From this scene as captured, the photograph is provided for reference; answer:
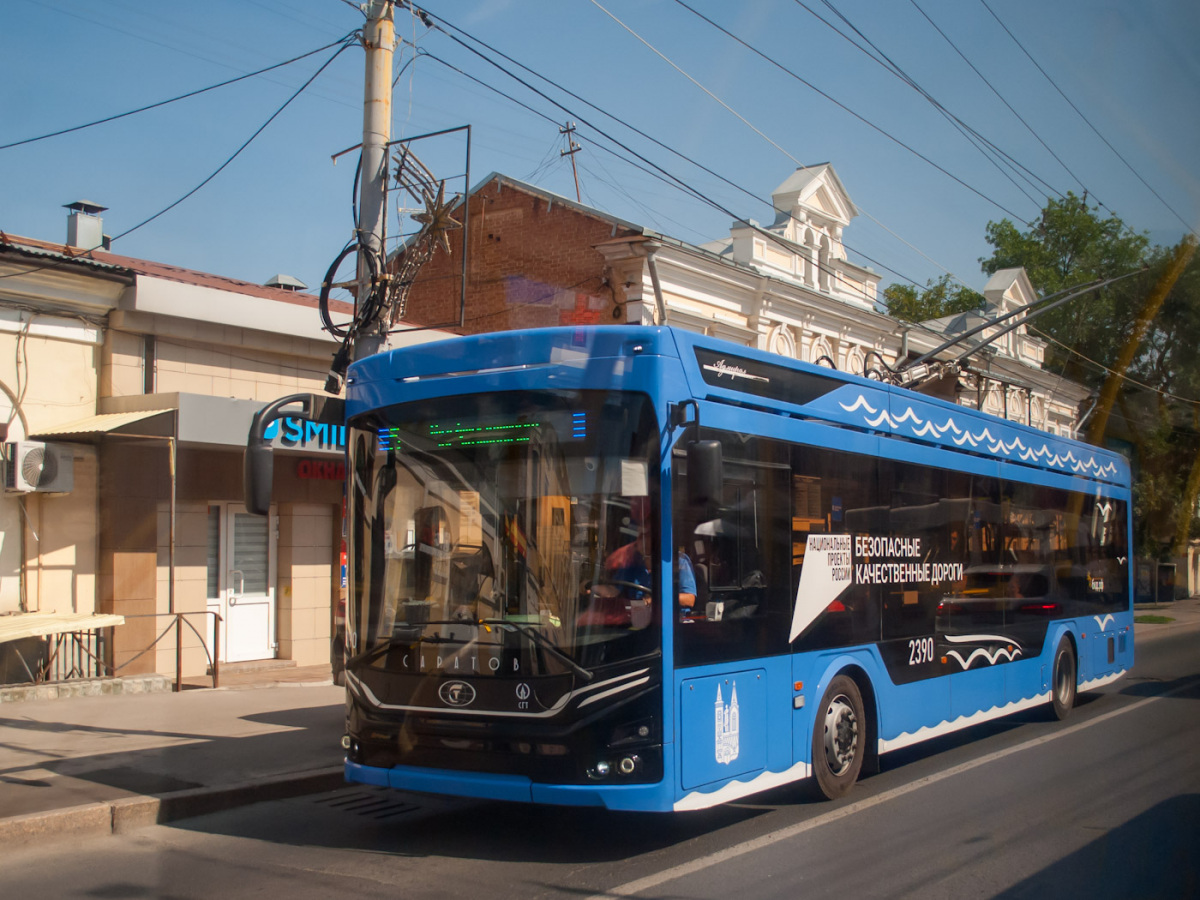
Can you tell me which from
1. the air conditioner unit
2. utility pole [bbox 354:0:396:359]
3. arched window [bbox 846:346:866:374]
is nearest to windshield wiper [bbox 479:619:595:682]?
utility pole [bbox 354:0:396:359]

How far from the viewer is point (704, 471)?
5.96m

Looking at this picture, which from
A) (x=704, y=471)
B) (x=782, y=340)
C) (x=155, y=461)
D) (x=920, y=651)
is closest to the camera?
(x=704, y=471)

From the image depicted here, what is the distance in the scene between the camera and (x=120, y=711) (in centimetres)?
1098

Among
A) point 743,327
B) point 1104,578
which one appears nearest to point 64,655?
point 1104,578

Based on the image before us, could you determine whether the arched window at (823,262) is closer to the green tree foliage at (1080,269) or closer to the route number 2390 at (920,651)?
the green tree foliage at (1080,269)

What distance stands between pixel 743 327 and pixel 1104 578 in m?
10.8

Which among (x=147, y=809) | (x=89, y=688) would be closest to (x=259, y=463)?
(x=147, y=809)

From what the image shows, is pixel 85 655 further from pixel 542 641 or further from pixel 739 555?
pixel 739 555

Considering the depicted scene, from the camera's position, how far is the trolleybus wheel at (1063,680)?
1205 cm

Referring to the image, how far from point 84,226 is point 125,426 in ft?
17.6

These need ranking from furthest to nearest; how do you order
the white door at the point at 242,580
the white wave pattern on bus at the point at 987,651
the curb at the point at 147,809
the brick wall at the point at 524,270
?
the brick wall at the point at 524,270, the white door at the point at 242,580, the white wave pattern on bus at the point at 987,651, the curb at the point at 147,809

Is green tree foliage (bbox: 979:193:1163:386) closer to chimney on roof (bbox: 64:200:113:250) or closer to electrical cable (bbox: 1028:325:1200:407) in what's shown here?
electrical cable (bbox: 1028:325:1200:407)

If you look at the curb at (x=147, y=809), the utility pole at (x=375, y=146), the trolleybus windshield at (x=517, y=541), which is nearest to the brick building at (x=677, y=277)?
the utility pole at (x=375, y=146)

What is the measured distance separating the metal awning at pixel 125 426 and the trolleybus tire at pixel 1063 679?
10217 millimetres
